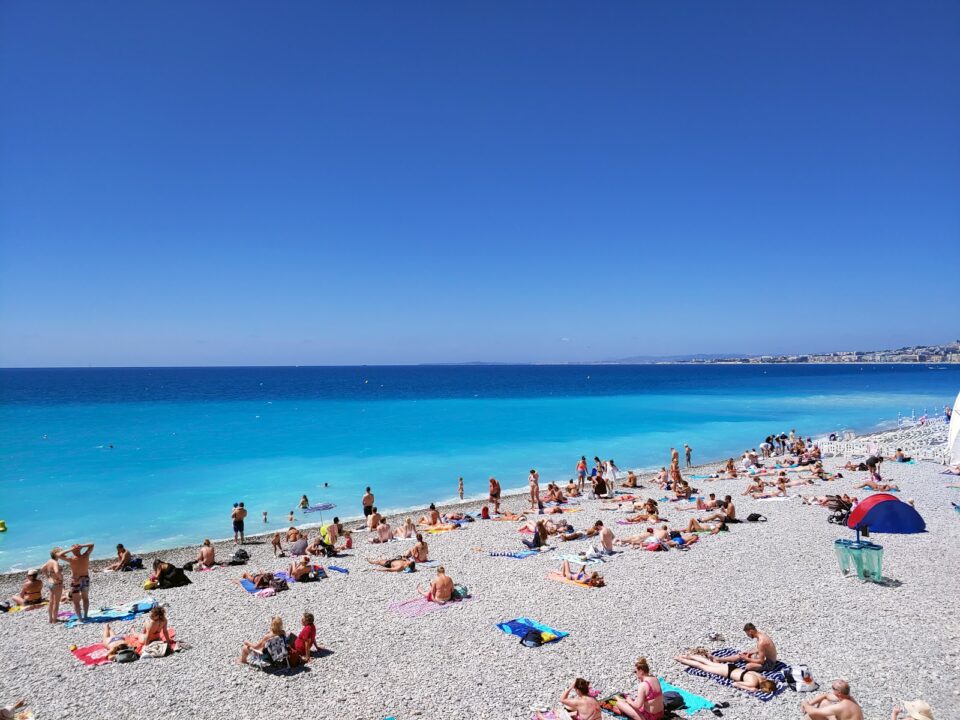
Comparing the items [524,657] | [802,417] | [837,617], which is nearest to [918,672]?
[837,617]

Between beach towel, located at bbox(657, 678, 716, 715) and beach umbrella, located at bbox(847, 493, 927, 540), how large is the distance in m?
8.00

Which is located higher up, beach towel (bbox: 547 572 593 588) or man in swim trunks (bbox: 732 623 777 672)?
man in swim trunks (bbox: 732 623 777 672)

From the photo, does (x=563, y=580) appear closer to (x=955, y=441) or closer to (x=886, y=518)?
(x=886, y=518)

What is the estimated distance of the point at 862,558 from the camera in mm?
11055

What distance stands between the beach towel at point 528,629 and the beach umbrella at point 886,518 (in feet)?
26.4

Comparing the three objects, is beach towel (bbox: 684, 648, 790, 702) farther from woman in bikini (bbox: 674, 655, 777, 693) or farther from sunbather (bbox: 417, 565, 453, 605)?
sunbather (bbox: 417, 565, 453, 605)

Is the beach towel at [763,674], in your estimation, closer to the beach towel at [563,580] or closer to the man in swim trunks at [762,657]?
the man in swim trunks at [762,657]

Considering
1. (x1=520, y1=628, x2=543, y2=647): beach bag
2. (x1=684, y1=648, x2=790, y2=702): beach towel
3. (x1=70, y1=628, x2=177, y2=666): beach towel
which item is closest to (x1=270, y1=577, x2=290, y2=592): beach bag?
(x1=70, y1=628, x2=177, y2=666): beach towel

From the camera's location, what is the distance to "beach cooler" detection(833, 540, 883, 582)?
10.9 metres

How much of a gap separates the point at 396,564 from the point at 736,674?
7.84 m

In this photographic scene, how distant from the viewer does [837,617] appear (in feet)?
31.1

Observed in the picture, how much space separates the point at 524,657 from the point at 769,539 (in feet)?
29.8

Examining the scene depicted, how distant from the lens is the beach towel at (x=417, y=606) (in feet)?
34.0

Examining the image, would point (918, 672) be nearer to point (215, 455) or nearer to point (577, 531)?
point (577, 531)
